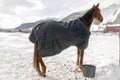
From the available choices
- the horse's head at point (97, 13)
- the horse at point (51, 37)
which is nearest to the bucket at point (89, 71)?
the horse at point (51, 37)

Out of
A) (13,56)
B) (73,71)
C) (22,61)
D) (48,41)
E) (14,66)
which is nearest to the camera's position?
(48,41)

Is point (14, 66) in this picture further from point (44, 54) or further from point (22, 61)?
point (44, 54)

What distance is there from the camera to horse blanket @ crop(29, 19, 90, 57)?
6906 mm

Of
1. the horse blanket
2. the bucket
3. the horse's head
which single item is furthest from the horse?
the horse's head

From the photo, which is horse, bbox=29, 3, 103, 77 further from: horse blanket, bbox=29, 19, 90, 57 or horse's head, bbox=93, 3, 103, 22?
horse's head, bbox=93, 3, 103, 22

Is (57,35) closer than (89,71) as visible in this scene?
No

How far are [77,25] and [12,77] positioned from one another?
236cm

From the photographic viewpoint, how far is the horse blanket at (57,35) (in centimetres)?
691

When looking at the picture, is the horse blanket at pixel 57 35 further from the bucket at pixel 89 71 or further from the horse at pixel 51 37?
the bucket at pixel 89 71

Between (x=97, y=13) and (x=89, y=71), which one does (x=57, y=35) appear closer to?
(x=89, y=71)

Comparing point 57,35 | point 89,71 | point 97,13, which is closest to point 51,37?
point 57,35

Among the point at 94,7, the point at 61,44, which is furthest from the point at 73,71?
the point at 94,7

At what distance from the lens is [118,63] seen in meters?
8.32

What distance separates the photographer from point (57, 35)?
6980 millimetres
